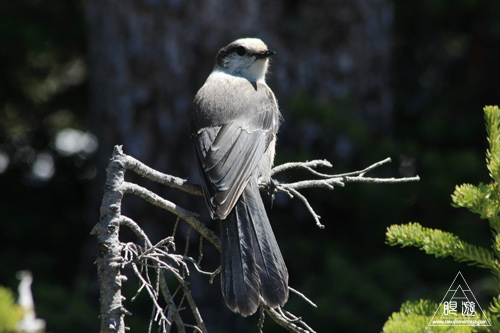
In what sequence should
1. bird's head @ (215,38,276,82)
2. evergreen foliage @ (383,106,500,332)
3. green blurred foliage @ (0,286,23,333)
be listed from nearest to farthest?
green blurred foliage @ (0,286,23,333), evergreen foliage @ (383,106,500,332), bird's head @ (215,38,276,82)

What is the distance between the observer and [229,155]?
2.87 metres

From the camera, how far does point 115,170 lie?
181 cm

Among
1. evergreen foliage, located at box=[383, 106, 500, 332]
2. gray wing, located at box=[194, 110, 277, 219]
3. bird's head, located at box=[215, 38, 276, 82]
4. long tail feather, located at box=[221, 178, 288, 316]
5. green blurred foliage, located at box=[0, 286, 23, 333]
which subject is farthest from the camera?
bird's head, located at box=[215, 38, 276, 82]

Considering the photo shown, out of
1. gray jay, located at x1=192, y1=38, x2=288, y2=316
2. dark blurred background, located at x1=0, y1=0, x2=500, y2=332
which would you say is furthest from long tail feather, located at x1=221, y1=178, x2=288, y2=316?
dark blurred background, located at x1=0, y1=0, x2=500, y2=332

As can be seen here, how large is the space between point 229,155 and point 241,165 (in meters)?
0.09

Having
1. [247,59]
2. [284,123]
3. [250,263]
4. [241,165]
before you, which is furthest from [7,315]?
[284,123]

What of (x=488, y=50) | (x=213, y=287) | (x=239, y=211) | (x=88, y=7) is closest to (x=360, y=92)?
(x=488, y=50)

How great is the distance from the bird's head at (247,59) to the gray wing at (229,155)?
0.50m

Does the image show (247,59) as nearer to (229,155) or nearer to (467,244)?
(229,155)

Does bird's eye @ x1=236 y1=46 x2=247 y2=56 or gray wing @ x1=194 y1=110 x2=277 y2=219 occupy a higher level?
bird's eye @ x1=236 y1=46 x2=247 y2=56

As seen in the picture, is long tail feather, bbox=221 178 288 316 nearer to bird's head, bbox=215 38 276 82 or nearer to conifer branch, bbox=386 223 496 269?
conifer branch, bbox=386 223 496 269

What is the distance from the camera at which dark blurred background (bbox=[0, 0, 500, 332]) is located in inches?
150

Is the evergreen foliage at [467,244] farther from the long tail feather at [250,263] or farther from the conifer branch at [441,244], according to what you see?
the long tail feather at [250,263]

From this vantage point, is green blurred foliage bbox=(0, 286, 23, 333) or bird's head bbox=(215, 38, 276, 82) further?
bird's head bbox=(215, 38, 276, 82)
